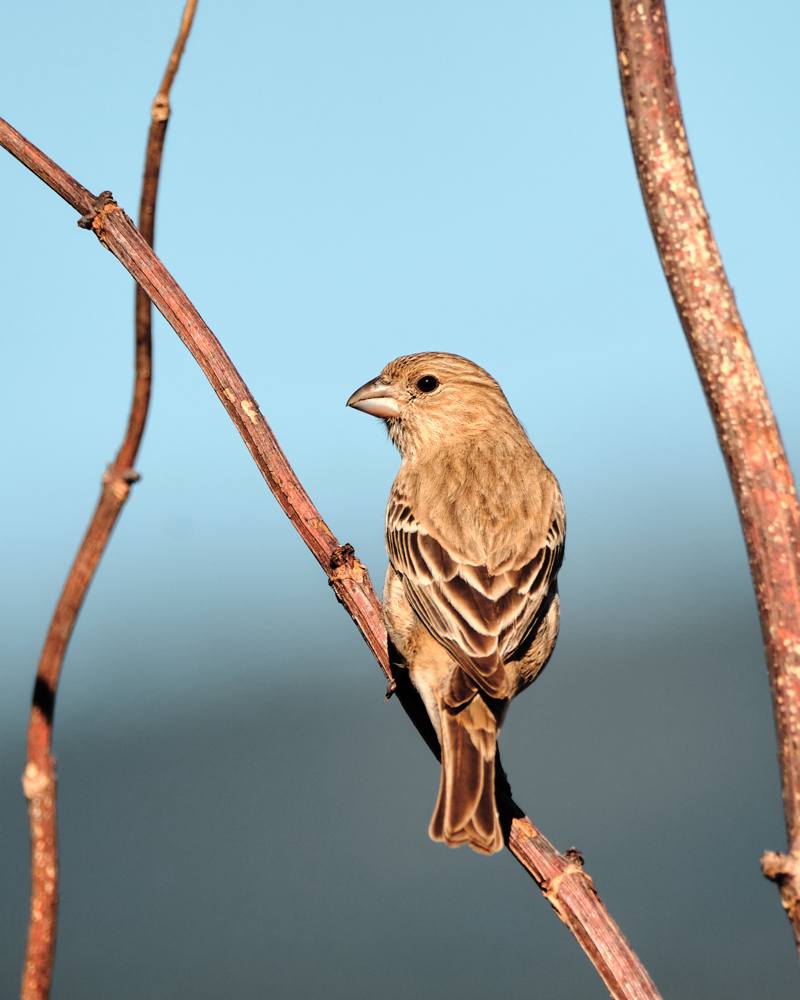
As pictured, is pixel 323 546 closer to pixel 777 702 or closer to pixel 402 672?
pixel 402 672

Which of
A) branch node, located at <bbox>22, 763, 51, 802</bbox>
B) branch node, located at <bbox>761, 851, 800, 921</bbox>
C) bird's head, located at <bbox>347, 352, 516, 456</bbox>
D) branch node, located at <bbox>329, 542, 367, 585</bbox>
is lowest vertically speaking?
branch node, located at <bbox>761, 851, 800, 921</bbox>

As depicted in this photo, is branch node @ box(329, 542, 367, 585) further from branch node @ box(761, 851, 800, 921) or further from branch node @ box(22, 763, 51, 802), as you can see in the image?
branch node @ box(22, 763, 51, 802)

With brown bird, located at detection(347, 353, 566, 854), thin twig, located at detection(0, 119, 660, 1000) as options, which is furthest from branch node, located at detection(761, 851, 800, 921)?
brown bird, located at detection(347, 353, 566, 854)

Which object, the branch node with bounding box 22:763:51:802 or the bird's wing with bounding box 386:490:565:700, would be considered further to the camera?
the bird's wing with bounding box 386:490:565:700

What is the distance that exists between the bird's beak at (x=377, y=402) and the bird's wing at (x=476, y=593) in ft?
3.44

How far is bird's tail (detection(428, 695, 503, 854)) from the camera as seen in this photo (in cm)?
418

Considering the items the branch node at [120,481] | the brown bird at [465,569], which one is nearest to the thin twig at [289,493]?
the brown bird at [465,569]

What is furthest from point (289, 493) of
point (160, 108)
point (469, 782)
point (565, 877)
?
point (160, 108)

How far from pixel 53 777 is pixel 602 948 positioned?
1639 millimetres

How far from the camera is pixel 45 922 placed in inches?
68.0

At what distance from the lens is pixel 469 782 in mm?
4441

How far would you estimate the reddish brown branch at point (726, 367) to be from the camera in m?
2.18

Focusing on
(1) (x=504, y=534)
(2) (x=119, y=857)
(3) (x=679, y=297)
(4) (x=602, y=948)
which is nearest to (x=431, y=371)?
(1) (x=504, y=534)

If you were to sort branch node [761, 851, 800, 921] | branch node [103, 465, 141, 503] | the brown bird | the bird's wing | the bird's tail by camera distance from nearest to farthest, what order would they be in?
1. branch node [103, 465, 141, 503]
2. branch node [761, 851, 800, 921]
3. the bird's tail
4. the brown bird
5. the bird's wing
